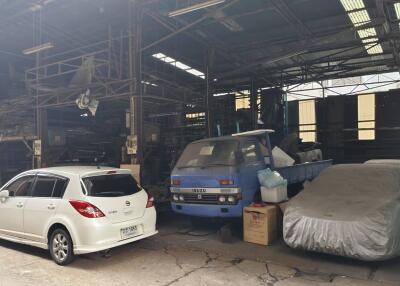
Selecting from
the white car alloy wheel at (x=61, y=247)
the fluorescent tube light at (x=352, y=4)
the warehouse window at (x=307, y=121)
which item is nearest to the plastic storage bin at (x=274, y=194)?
the white car alloy wheel at (x=61, y=247)

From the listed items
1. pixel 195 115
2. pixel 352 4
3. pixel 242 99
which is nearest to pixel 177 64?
pixel 195 115

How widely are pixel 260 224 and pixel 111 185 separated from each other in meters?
2.78

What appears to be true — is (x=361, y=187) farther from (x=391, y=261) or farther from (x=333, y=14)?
(x=333, y=14)

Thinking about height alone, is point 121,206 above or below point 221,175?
below

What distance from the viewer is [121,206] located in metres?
5.70

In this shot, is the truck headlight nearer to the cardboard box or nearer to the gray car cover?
the cardboard box

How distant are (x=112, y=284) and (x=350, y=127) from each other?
12786mm

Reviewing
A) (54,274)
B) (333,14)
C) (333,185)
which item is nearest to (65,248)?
(54,274)

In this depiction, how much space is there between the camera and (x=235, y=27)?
10.4 meters

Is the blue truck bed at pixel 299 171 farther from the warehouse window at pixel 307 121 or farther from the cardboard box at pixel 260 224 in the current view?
the warehouse window at pixel 307 121

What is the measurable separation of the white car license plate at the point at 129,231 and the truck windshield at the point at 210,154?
2064 millimetres

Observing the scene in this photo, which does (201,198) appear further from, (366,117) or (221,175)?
(366,117)

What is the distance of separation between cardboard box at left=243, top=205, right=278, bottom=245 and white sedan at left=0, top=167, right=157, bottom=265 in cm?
179

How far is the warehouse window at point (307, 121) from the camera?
1564cm
